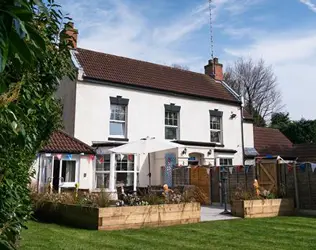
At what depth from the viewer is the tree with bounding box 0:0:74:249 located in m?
1.25

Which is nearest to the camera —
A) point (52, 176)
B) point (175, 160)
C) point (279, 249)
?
point (279, 249)

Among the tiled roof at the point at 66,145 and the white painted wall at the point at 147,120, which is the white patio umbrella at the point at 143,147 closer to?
the tiled roof at the point at 66,145

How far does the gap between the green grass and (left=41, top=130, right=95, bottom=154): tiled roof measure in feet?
21.7

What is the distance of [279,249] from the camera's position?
7.59 metres

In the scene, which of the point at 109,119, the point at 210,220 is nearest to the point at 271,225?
the point at 210,220

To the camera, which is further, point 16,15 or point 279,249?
point 279,249

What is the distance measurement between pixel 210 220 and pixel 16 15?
11.7 m

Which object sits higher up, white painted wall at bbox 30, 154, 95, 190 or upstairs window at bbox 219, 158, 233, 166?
upstairs window at bbox 219, 158, 233, 166

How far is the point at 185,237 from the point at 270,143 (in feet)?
82.6

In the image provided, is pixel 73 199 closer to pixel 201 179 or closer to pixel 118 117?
pixel 201 179

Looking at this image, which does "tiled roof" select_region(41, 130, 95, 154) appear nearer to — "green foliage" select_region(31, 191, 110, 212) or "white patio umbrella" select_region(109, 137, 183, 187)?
"white patio umbrella" select_region(109, 137, 183, 187)

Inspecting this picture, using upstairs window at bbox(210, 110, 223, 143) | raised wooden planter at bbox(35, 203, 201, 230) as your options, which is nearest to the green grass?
raised wooden planter at bbox(35, 203, 201, 230)

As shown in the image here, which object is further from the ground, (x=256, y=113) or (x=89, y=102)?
(x=256, y=113)

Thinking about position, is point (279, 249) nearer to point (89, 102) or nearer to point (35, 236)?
point (35, 236)
